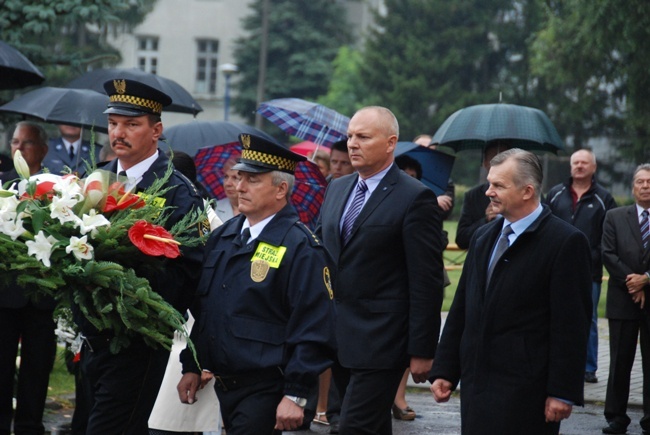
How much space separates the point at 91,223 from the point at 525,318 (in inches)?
81.2

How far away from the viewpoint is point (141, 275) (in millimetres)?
5469

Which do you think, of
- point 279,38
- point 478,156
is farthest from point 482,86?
point 279,38

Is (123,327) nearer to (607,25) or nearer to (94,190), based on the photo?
(94,190)

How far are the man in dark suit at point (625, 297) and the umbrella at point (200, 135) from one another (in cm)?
332

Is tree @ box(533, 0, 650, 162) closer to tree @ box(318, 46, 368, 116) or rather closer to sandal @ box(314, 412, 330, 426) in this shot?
tree @ box(318, 46, 368, 116)

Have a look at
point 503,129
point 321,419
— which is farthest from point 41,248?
point 503,129

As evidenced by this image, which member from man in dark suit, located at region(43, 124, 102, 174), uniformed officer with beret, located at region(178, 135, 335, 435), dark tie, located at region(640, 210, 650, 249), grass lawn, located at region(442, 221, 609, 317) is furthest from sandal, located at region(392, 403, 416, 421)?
grass lawn, located at region(442, 221, 609, 317)

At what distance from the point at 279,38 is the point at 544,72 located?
19.5 metres

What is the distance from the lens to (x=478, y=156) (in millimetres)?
53531

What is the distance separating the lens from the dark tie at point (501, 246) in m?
5.66

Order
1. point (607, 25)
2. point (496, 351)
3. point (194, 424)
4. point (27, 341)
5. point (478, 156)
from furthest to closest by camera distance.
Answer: point (478, 156)
point (607, 25)
point (27, 341)
point (194, 424)
point (496, 351)

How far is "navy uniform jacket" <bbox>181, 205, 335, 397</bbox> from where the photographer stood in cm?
514

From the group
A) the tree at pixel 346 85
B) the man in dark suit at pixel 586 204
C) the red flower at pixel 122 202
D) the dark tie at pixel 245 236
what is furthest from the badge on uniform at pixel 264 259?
the tree at pixel 346 85

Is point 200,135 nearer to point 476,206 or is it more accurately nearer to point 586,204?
point 476,206
